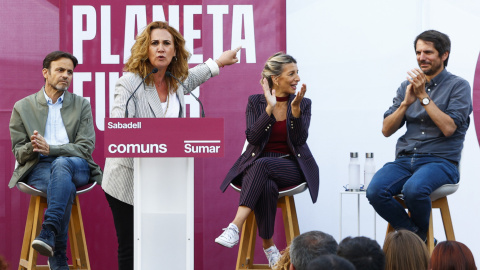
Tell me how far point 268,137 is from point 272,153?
108 mm

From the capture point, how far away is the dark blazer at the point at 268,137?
4.50 m

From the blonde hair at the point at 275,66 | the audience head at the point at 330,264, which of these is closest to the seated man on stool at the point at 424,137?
the blonde hair at the point at 275,66

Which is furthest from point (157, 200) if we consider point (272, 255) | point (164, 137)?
point (272, 255)

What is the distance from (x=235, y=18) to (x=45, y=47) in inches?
56.5

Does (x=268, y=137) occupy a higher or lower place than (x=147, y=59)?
lower

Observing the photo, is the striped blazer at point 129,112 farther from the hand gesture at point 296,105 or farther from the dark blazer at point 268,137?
the hand gesture at point 296,105

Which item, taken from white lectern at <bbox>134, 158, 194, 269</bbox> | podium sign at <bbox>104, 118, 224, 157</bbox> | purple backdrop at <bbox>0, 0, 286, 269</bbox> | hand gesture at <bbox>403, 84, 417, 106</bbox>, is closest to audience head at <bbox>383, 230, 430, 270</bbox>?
podium sign at <bbox>104, 118, 224, 157</bbox>

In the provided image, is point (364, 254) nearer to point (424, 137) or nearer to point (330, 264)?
point (330, 264)

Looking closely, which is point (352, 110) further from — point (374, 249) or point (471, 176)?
point (374, 249)

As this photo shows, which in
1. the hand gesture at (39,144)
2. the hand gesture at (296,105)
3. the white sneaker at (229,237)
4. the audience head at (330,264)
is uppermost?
the hand gesture at (296,105)

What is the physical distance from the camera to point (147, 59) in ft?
14.1

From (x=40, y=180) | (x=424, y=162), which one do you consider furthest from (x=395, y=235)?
(x=40, y=180)

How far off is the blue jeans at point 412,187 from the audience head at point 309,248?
1.50m

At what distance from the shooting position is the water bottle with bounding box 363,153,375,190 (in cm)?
500
